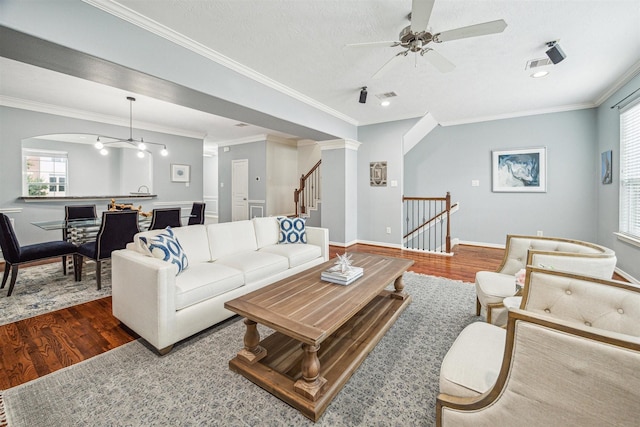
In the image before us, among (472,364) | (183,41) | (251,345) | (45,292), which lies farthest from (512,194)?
(45,292)

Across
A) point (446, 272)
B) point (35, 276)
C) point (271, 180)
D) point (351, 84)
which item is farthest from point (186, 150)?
point (446, 272)

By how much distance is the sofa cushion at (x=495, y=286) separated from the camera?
2.10 meters

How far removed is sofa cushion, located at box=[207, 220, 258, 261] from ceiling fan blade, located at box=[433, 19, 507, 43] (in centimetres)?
281

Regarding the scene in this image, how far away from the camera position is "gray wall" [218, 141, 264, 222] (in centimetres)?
730

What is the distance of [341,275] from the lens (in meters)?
2.21

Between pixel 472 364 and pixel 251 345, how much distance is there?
4.37 ft

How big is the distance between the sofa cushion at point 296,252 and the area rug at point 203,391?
1.23 meters

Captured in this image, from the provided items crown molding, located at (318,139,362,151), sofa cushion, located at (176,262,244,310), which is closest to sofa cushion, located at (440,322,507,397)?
sofa cushion, located at (176,262,244,310)

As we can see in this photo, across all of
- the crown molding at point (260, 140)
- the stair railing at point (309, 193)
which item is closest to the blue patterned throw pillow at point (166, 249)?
the stair railing at point (309, 193)

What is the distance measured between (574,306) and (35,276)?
18.6 feet

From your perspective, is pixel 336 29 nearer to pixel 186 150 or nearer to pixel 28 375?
pixel 28 375

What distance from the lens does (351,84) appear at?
12.5 feet

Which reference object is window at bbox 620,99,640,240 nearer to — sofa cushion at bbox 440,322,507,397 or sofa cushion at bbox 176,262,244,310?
sofa cushion at bbox 440,322,507,397

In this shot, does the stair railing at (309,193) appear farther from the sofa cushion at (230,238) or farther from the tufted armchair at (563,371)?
the tufted armchair at (563,371)
